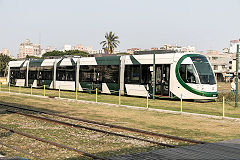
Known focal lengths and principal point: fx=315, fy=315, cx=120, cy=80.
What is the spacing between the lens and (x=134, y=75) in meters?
27.3

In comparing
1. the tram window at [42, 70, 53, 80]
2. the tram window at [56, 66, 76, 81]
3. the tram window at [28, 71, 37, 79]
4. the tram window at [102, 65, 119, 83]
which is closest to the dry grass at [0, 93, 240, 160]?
the tram window at [102, 65, 119, 83]

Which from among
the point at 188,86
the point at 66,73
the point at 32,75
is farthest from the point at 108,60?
the point at 32,75

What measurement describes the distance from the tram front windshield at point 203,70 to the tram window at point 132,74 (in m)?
5.25

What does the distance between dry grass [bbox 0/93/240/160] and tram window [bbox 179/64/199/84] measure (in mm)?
5969

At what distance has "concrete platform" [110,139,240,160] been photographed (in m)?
8.30

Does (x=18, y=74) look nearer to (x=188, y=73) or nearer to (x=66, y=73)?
(x=66, y=73)

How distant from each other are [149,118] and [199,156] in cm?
808

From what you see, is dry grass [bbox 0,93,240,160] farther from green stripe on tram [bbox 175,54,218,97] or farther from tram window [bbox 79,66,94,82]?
tram window [bbox 79,66,94,82]

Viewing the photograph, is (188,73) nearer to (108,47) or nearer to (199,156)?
→ (199,156)

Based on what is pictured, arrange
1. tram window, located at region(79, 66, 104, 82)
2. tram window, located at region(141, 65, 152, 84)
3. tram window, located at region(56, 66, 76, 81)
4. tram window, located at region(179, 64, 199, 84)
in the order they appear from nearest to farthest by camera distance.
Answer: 1. tram window, located at region(179, 64, 199, 84)
2. tram window, located at region(141, 65, 152, 84)
3. tram window, located at region(79, 66, 104, 82)
4. tram window, located at region(56, 66, 76, 81)

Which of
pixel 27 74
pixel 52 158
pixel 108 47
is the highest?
pixel 108 47

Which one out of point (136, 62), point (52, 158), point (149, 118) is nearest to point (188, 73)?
point (136, 62)

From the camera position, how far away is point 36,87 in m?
40.3

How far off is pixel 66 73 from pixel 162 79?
13382 mm
